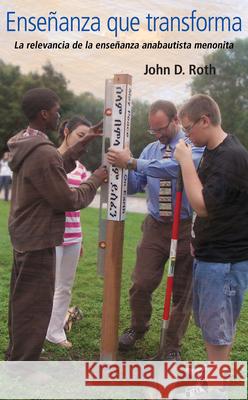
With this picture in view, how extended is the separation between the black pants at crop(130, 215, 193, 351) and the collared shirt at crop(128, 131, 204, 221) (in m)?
0.13

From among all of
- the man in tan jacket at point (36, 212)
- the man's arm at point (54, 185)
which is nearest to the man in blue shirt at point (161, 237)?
the man in tan jacket at point (36, 212)

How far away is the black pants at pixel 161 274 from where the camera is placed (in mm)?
3799

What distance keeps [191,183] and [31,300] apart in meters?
1.44

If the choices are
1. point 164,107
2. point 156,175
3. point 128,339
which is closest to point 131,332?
point 128,339

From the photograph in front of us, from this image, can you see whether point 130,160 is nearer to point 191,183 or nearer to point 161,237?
point 191,183

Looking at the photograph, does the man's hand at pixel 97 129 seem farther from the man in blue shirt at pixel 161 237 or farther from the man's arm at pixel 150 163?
the man in blue shirt at pixel 161 237

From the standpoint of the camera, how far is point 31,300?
3.29 metres

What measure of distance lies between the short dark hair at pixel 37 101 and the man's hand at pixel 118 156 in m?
0.53

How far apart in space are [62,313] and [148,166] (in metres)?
1.62

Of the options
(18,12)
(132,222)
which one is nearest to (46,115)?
(18,12)

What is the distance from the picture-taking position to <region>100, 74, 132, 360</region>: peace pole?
3.14 m

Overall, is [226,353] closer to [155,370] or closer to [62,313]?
[155,370]

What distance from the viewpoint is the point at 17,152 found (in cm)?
317

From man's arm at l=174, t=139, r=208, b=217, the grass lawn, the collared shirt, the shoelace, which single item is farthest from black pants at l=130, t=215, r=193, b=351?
man's arm at l=174, t=139, r=208, b=217
